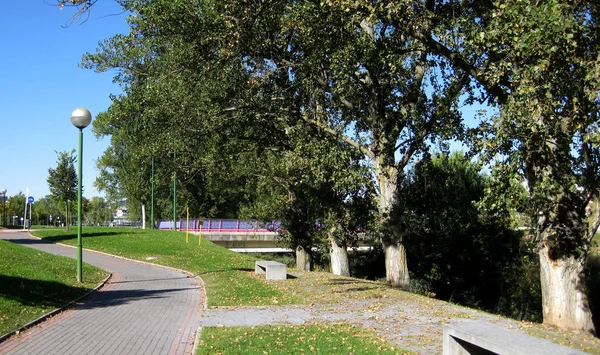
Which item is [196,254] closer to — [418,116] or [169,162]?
[169,162]

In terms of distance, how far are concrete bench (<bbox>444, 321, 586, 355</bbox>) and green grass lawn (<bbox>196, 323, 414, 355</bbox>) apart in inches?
44.3

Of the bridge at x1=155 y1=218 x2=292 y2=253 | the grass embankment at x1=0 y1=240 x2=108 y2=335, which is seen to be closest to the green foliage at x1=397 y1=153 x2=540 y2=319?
the grass embankment at x1=0 y1=240 x2=108 y2=335

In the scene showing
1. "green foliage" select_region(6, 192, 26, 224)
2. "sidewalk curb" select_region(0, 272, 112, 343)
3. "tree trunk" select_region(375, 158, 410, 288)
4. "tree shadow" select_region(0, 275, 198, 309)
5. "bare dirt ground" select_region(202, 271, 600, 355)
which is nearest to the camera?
"sidewalk curb" select_region(0, 272, 112, 343)

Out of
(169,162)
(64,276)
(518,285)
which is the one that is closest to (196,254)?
(169,162)

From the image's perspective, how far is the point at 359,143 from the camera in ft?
55.5

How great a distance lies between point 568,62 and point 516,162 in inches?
75.5

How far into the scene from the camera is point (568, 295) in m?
10.7

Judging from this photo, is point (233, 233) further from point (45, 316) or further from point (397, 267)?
point (45, 316)

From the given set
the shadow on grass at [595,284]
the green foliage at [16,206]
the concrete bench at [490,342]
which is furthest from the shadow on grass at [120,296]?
the green foliage at [16,206]

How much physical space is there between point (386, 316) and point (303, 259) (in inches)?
545

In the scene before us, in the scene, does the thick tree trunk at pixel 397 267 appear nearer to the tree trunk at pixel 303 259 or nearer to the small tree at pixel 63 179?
the tree trunk at pixel 303 259

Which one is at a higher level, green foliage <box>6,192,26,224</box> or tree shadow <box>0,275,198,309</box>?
green foliage <box>6,192,26,224</box>

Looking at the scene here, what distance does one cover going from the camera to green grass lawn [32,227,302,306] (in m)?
12.5

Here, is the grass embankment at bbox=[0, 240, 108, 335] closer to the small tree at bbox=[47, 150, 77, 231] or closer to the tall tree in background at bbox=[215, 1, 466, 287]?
the tall tree in background at bbox=[215, 1, 466, 287]
